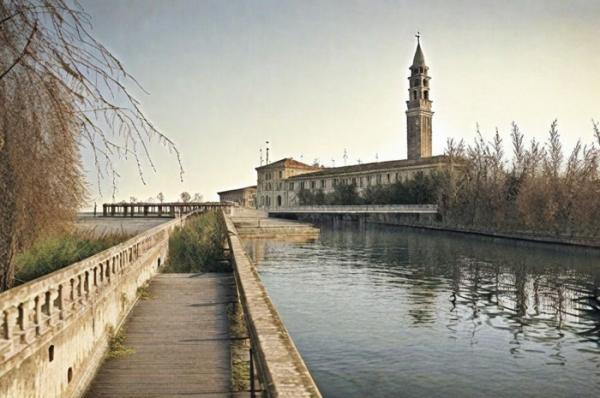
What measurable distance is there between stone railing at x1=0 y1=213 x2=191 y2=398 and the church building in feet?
216

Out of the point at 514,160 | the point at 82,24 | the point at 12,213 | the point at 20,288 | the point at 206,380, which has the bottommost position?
the point at 206,380

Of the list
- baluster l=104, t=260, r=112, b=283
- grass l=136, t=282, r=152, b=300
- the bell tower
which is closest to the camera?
baluster l=104, t=260, r=112, b=283

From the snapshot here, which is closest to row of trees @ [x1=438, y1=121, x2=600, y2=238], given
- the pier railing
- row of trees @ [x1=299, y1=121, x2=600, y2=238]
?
row of trees @ [x1=299, y1=121, x2=600, y2=238]

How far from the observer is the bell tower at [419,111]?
99.4 metres

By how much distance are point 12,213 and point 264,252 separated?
88.4 ft

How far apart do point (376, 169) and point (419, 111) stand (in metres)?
19.5

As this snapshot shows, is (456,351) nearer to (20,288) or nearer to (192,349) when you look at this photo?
(192,349)

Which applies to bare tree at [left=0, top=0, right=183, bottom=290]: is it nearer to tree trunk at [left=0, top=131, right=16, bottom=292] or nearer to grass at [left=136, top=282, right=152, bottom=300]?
tree trunk at [left=0, top=131, right=16, bottom=292]

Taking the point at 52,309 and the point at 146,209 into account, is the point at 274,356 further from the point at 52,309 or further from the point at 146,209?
the point at 146,209

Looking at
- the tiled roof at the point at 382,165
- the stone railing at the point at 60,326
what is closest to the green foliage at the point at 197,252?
the stone railing at the point at 60,326

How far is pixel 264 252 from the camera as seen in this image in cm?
3403

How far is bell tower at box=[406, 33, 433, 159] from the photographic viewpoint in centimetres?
9944

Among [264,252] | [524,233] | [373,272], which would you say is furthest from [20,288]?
[524,233]

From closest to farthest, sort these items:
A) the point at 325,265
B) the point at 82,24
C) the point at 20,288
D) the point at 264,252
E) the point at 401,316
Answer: the point at 82,24
the point at 20,288
the point at 401,316
the point at 325,265
the point at 264,252
